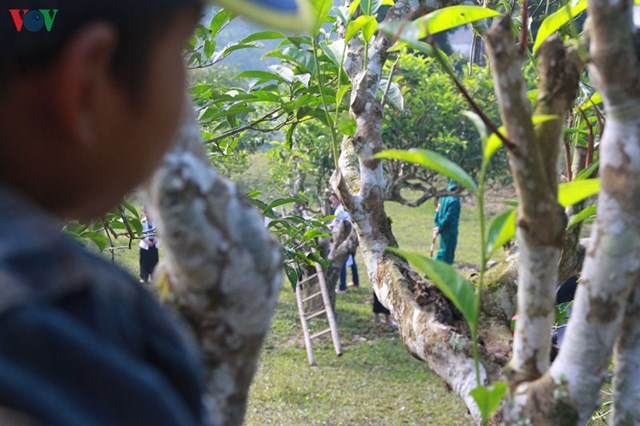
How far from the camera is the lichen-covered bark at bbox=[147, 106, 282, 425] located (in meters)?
0.64

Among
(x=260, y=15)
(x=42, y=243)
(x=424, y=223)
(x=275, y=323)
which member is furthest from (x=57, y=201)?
(x=424, y=223)

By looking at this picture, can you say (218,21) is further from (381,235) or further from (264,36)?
(381,235)

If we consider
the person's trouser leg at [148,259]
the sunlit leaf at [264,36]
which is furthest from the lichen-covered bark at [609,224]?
the person's trouser leg at [148,259]

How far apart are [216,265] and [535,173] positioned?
1.20 ft

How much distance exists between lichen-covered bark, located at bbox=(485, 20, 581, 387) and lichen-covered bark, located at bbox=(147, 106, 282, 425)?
302mm

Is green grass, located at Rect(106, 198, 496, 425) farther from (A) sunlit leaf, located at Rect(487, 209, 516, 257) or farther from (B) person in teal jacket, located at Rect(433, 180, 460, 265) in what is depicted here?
(A) sunlit leaf, located at Rect(487, 209, 516, 257)

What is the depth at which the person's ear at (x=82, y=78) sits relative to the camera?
1.44 ft

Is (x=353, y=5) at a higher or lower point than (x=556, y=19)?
higher

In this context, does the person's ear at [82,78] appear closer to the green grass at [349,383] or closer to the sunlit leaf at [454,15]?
the sunlit leaf at [454,15]

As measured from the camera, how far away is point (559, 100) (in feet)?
2.81

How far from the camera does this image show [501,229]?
86 centimetres

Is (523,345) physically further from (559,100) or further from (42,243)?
(42,243)

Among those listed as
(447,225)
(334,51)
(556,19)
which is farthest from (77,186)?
(447,225)

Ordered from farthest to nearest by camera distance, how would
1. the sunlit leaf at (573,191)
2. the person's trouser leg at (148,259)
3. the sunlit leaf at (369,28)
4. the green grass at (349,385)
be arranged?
the person's trouser leg at (148,259) < the green grass at (349,385) < the sunlit leaf at (369,28) < the sunlit leaf at (573,191)
